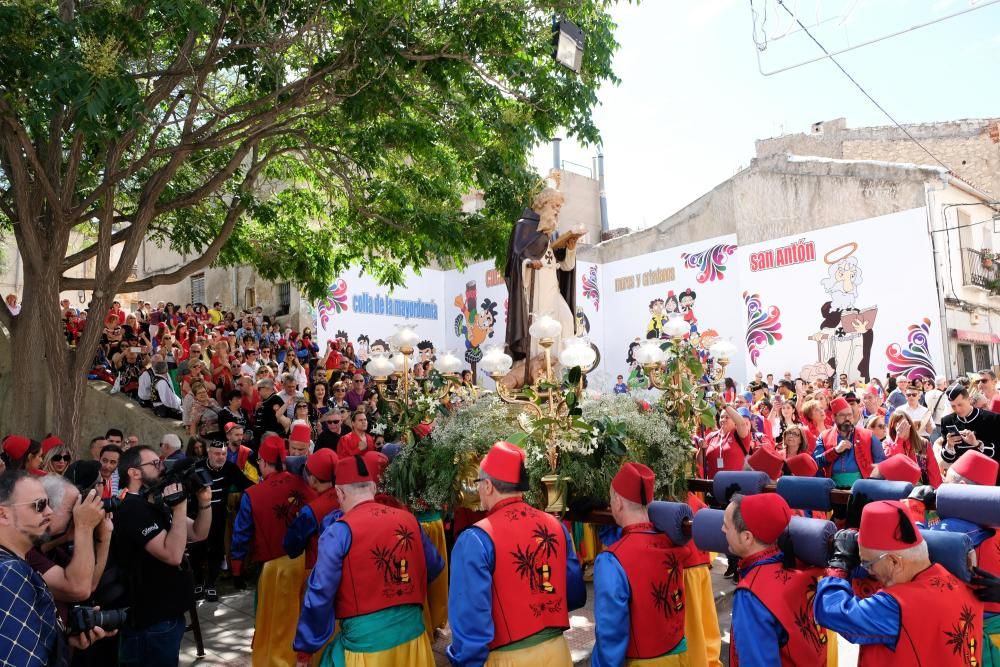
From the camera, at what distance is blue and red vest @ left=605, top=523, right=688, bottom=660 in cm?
382

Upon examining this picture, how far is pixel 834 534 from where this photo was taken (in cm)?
325

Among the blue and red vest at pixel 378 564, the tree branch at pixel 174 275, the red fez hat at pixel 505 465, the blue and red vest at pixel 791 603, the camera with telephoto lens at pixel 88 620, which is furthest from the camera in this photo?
the tree branch at pixel 174 275

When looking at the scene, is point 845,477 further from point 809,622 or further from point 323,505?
point 323,505

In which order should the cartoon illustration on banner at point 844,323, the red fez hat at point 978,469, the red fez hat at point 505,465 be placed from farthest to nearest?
the cartoon illustration on banner at point 844,323
the red fez hat at point 505,465
the red fez hat at point 978,469

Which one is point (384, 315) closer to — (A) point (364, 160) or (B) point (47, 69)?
(A) point (364, 160)

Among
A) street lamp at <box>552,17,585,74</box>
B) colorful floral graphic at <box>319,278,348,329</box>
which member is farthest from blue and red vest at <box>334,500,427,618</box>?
colorful floral graphic at <box>319,278,348,329</box>

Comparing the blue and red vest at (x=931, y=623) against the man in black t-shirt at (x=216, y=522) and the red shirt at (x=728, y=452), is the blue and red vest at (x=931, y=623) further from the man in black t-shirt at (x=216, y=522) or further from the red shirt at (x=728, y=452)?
the man in black t-shirt at (x=216, y=522)

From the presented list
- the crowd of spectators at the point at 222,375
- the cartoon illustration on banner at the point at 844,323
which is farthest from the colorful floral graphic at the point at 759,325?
the crowd of spectators at the point at 222,375

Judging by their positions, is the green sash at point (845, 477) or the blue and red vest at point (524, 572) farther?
the green sash at point (845, 477)

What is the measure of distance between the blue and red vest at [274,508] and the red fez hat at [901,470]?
14.4 feet

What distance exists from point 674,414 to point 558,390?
1.64 m

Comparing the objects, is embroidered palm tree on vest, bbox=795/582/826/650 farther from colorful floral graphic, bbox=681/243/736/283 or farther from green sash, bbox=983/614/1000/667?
colorful floral graphic, bbox=681/243/736/283

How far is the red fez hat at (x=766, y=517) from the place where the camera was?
3348 millimetres

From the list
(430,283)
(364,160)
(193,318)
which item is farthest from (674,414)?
(430,283)
